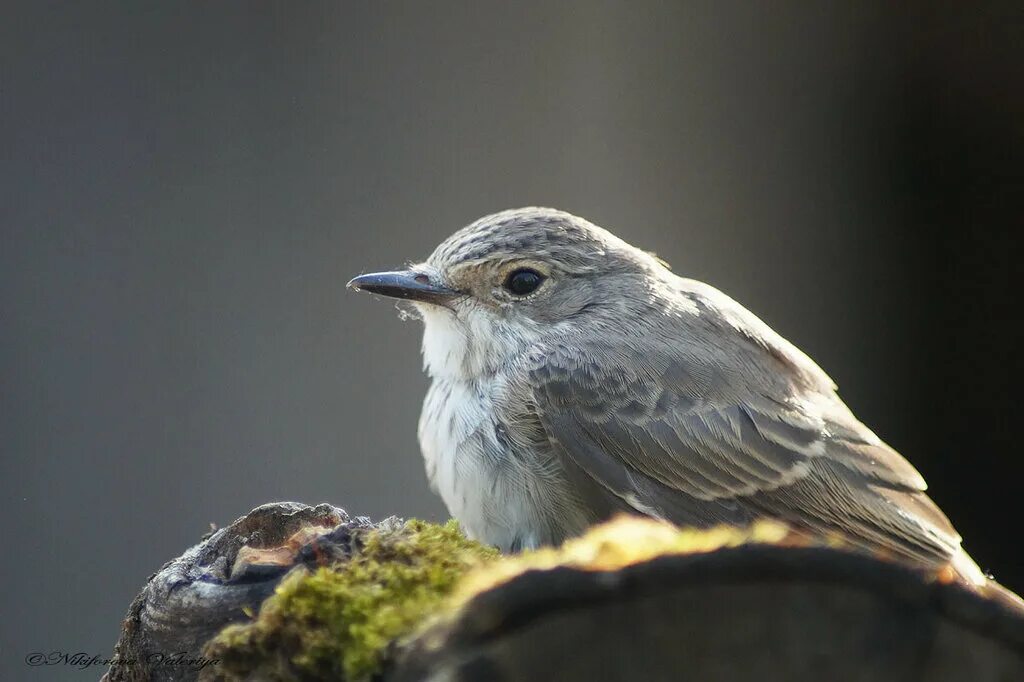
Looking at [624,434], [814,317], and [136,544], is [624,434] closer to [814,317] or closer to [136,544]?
[136,544]

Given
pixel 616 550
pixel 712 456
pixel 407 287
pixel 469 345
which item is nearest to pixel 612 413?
pixel 712 456

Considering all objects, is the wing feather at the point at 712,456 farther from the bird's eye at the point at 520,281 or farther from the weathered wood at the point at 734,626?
the weathered wood at the point at 734,626

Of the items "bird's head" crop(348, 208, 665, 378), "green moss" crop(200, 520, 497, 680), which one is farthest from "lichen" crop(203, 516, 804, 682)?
"bird's head" crop(348, 208, 665, 378)

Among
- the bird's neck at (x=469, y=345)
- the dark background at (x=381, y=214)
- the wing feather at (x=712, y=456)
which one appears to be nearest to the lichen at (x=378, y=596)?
the wing feather at (x=712, y=456)

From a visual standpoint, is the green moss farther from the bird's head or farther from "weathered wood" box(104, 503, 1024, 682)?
the bird's head

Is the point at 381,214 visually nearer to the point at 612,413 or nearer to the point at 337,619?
the point at 612,413

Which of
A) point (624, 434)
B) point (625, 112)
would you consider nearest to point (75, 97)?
point (625, 112)

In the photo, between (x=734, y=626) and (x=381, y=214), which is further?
(x=381, y=214)

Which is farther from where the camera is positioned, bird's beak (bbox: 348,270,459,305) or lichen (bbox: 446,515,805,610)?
bird's beak (bbox: 348,270,459,305)
